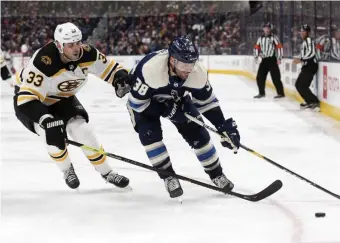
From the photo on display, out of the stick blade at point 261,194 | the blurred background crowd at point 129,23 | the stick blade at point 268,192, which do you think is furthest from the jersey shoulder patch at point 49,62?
the blurred background crowd at point 129,23

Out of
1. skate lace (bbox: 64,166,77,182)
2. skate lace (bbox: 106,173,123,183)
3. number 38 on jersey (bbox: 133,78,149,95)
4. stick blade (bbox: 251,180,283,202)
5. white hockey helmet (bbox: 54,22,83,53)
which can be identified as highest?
white hockey helmet (bbox: 54,22,83,53)

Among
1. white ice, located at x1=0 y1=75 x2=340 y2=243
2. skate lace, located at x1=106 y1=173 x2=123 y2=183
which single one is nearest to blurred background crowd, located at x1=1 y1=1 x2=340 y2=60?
white ice, located at x1=0 y1=75 x2=340 y2=243

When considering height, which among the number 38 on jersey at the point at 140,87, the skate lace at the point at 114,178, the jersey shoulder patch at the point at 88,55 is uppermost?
the jersey shoulder patch at the point at 88,55

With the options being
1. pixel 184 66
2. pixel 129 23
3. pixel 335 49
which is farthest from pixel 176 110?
pixel 129 23

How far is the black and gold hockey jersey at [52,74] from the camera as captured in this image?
135 inches

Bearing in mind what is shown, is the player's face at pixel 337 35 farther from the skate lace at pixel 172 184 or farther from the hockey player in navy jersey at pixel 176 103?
the skate lace at pixel 172 184

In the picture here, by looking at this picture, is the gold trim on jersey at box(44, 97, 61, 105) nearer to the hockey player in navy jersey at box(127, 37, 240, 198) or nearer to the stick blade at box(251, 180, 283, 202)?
the hockey player in navy jersey at box(127, 37, 240, 198)

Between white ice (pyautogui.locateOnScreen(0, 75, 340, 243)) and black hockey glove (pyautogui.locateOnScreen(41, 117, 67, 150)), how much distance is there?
349 millimetres

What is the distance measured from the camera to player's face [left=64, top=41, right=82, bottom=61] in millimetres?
3377

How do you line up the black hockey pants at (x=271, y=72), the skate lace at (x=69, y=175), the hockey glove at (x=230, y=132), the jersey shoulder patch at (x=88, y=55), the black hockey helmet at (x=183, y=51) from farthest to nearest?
1. the black hockey pants at (x=271, y=72)
2. the skate lace at (x=69, y=175)
3. the jersey shoulder patch at (x=88, y=55)
4. the hockey glove at (x=230, y=132)
5. the black hockey helmet at (x=183, y=51)

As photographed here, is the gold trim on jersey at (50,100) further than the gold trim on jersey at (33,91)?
Yes

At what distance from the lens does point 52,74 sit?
345 cm

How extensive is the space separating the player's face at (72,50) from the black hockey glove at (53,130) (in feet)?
1.12

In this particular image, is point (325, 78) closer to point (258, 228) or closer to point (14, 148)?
point (14, 148)
